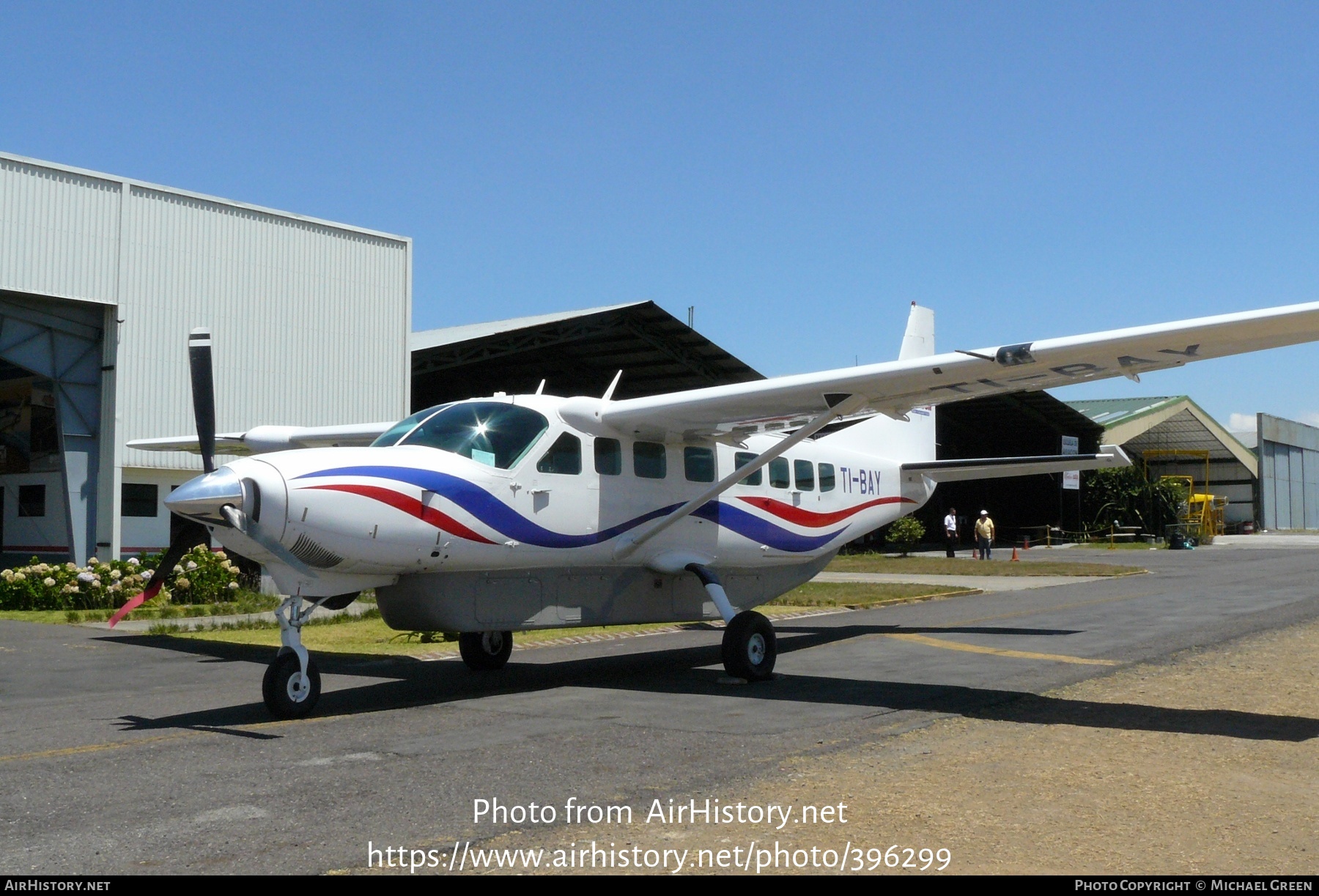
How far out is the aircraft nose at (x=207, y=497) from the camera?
8164mm

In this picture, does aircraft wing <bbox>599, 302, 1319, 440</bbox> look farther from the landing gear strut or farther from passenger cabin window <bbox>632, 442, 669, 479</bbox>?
the landing gear strut

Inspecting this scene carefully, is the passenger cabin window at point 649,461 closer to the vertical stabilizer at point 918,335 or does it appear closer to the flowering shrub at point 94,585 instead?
the vertical stabilizer at point 918,335

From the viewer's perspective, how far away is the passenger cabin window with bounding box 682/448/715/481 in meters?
12.3

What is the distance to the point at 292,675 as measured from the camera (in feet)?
28.7

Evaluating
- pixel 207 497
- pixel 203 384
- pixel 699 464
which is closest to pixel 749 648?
pixel 699 464

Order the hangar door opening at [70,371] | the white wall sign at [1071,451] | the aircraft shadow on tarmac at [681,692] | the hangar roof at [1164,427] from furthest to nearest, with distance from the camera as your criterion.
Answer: the hangar roof at [1164,427]
the white wall sign at [1071,451]
the hangar door opening at [70,371]
the aircraft shadow on tarmac at [681,692]

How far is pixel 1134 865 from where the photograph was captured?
4.71 metres

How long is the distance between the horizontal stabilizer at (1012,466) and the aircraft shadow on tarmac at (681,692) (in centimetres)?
220

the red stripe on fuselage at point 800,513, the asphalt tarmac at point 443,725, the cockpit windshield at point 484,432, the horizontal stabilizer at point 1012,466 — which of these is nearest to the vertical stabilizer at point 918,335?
the horizontal stabilizer at point 1012,466

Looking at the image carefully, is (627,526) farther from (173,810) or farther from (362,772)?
(173,810)

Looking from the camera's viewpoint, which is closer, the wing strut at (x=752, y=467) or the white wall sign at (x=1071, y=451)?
the wing strut at (x=752, y=467)

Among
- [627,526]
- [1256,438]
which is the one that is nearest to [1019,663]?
[627,526]

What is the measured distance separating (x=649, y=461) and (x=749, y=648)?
2.30m

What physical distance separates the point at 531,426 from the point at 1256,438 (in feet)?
246
